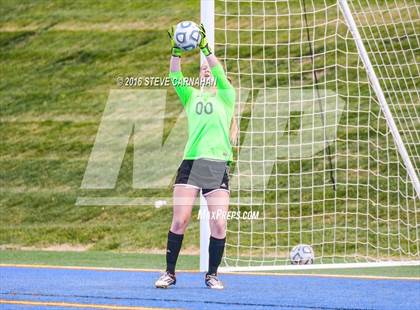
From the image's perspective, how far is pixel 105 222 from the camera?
62.6 ft

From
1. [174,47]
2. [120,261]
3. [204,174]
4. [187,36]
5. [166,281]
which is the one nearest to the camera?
[187,36]

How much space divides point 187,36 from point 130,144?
42.4 ft

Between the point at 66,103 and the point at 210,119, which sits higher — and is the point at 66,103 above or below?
above

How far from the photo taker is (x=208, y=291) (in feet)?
32.9

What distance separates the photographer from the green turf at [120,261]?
12.8m

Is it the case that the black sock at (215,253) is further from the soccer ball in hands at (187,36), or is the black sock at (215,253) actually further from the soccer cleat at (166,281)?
the soccer ball in hands at (187,36)

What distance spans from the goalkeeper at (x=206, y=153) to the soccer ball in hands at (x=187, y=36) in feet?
0.31

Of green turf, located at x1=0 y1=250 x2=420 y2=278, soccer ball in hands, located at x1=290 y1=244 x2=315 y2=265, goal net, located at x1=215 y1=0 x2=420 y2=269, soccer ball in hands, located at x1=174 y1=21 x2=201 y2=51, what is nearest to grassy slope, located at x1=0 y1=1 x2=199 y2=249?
goal net, located at x1=215 y1=0 x2=420 y2=269

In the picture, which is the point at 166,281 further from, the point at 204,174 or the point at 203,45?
the point at 203,45

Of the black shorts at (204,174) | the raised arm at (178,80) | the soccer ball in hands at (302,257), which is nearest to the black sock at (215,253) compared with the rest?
the black shorts at (204,174)

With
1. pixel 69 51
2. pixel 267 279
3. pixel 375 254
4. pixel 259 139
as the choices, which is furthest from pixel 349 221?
pixel 69 51

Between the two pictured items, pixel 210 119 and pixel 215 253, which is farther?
pixel 215 253

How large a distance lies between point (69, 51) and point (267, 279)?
684 inches

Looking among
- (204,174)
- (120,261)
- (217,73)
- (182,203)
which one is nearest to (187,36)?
(217,73)
